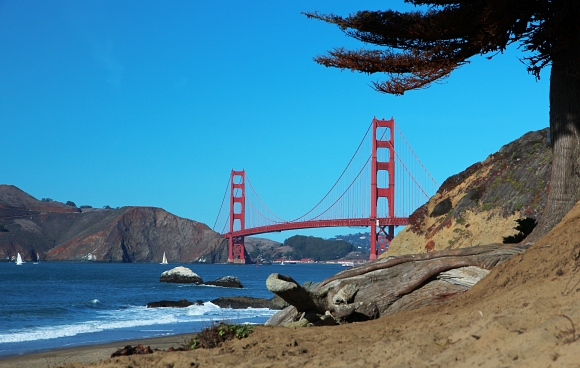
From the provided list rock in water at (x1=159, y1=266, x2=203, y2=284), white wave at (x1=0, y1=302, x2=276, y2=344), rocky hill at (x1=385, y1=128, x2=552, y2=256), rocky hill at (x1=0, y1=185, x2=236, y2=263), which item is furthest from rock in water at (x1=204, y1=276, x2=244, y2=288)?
rocky hill at (x1=0, y1=185, x2=236, y2=263)

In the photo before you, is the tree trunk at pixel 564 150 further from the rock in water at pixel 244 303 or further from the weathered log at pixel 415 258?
the rock in water at pixel 244 303

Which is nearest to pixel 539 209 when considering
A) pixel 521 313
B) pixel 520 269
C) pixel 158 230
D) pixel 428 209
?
pixel 428 209

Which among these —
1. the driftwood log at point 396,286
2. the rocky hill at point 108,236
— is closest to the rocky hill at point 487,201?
the driftwood log at point 396,286

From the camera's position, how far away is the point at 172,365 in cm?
494

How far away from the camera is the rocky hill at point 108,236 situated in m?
139

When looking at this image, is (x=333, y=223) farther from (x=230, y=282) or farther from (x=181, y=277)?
(x=181, y=277)

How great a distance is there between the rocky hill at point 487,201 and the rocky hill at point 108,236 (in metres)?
118

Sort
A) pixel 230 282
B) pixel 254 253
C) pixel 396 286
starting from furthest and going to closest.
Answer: pixel 254 253, pixel 230 282, pixel 396 286

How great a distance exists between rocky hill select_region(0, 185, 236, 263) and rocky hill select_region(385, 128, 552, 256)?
4643 inches

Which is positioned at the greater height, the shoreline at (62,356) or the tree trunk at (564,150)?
the tree trunk at (564,150)

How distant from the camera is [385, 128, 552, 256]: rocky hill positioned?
19.4 metres

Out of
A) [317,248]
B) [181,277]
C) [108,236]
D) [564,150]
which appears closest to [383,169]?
[181,277]

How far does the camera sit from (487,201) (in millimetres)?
21109

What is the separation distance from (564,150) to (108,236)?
137742mm
